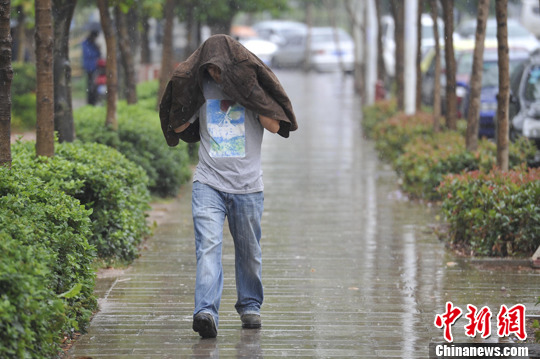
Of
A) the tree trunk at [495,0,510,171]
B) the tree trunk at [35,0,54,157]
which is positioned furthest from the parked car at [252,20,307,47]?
the tree trunk at [35,0,54,157]

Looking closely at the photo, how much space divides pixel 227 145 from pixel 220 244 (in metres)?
0.59

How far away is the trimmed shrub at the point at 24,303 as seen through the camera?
13.7 feet

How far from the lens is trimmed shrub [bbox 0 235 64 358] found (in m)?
4.16

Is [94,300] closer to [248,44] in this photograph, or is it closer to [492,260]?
[492,260]

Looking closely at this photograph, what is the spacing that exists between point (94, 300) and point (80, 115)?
20.9 ft

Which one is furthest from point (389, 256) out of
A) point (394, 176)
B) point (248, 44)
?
point (248, 44)

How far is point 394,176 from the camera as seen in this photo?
1322 centimetres

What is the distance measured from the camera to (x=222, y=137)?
554 cm

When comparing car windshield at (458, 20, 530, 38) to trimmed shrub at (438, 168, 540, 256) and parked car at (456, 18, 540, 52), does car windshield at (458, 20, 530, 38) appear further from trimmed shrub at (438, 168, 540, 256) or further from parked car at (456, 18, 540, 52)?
trimmed shrub at (438, 168, 540, 256)

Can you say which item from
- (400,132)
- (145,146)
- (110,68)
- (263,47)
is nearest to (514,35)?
(400,132)

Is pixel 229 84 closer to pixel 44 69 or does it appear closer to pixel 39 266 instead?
pixel 39 266

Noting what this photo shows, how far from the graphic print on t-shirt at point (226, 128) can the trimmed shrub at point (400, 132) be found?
26.2 ft

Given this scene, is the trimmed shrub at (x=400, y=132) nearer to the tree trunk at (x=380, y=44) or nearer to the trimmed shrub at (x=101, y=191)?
the tree trunk at (x=380, y=44)

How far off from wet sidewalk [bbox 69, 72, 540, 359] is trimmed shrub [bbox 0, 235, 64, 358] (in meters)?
0.60
